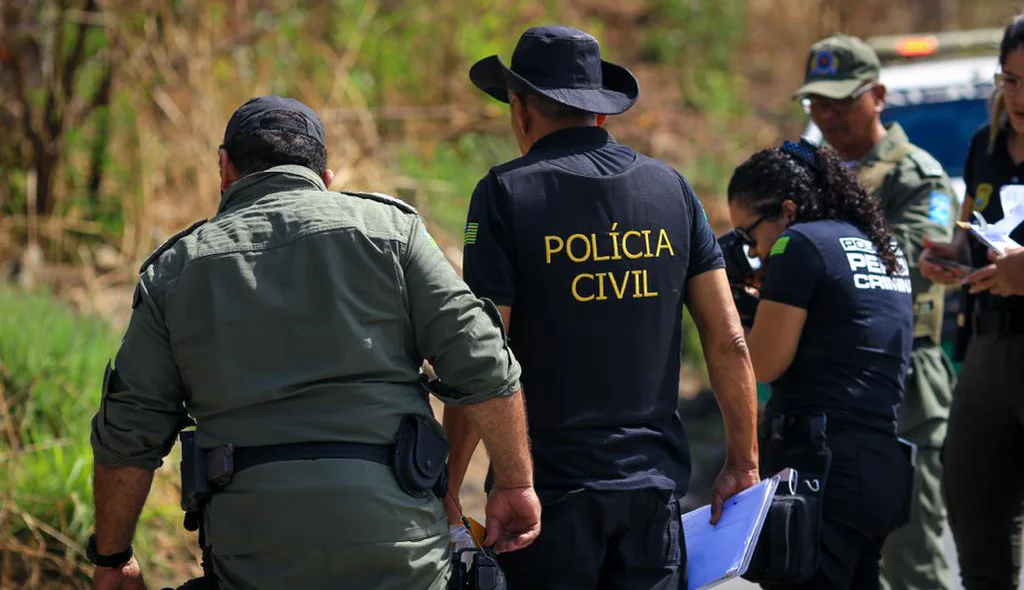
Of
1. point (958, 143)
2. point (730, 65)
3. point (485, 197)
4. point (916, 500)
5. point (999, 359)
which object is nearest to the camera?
point (485, 197)

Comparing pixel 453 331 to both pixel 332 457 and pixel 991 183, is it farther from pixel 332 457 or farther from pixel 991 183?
pixel 991 183

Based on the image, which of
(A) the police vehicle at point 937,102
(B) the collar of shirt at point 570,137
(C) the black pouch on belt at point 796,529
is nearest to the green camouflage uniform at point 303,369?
(B) the collar of shirt at point 570,137

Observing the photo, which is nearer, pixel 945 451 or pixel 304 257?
pixel 304 257

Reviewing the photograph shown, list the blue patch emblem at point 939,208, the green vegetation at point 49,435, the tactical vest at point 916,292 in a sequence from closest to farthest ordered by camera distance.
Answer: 1. the green vegetation at point 49,435
2. the tactical vest at point 916,292
3. the blue patch emblem at point 939,208

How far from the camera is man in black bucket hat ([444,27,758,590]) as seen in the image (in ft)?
10.5

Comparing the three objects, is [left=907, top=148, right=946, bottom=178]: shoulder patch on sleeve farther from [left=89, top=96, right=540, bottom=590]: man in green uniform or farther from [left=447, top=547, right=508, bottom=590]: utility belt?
[left=447, top=547, right=508, bottom=590]: utility belt

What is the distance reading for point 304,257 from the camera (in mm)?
2826

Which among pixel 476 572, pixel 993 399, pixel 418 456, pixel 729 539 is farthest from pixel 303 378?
pixel 993 399

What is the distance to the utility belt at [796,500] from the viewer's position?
11.7 ft

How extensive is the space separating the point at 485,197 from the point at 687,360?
18.8ft

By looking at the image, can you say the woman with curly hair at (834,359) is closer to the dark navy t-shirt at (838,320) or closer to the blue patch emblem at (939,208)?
the dark navy t-shirt at (838,320)

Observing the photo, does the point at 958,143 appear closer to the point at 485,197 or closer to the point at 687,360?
the point at 687,360

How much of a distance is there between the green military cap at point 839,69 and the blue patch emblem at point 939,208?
498mm

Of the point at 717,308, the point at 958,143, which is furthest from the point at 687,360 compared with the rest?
the point at 717,308
